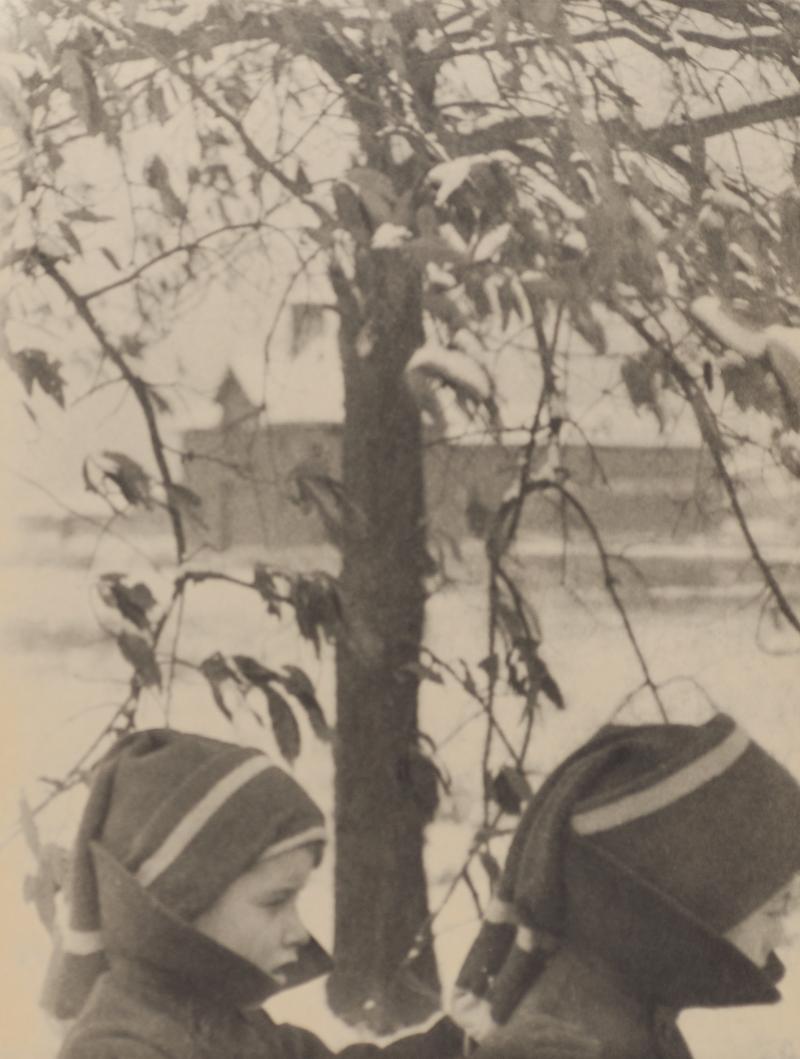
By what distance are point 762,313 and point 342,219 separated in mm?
559

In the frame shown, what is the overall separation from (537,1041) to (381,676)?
1.50 feet

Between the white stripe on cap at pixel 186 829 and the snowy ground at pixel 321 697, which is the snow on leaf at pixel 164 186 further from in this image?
the white stripe on cap at pixel 186 829

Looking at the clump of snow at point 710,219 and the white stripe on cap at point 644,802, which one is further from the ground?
the clump of snow at point 710,219

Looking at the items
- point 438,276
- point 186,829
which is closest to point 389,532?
point 438,276

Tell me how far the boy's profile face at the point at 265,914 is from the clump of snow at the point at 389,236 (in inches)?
28.7

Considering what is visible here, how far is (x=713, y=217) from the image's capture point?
6.11ft

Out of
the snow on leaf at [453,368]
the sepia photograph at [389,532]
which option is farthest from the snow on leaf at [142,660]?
the snow on leaf at [453,368]

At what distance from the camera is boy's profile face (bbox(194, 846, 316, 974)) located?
1.62m

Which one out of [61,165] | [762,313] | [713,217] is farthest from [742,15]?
[61,165]

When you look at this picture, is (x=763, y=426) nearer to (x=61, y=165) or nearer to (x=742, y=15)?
(x=742, y=15)

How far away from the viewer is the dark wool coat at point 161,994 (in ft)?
5.21

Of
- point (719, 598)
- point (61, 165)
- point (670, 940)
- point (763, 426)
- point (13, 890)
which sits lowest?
point (670, 940)

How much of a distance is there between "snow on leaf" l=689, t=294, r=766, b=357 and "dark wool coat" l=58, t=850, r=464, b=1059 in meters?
0.96

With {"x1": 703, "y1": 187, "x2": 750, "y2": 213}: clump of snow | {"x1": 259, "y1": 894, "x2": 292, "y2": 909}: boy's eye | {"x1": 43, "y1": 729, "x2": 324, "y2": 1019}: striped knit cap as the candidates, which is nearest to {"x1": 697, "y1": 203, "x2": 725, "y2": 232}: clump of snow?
{"x1": 703, "y1": 187, "x2": 750, "y2": 213}: clump of snow
